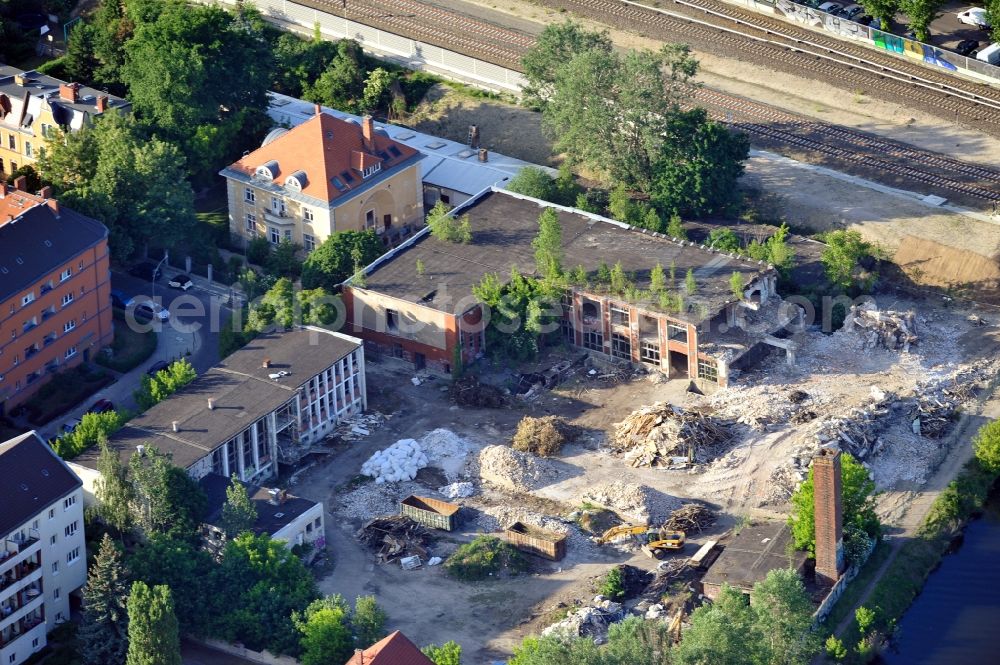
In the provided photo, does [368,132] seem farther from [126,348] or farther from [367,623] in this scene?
[367,623]

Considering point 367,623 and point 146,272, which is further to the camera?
point 146,272

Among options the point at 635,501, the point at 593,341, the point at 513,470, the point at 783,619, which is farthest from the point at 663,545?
the point at 593,341

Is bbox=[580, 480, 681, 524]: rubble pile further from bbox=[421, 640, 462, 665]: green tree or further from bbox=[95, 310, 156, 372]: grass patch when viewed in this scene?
bbox=[95, 310, 156, 372]: grass patch

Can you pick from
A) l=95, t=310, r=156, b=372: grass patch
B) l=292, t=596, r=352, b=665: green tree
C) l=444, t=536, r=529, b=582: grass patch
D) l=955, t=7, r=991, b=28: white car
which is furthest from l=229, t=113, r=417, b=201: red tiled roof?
l=955, t=7, r=991, b=28: white car

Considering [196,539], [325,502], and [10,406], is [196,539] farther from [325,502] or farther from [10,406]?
[10,406]

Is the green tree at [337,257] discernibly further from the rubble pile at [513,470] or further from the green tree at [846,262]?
the green tree at [846,262]

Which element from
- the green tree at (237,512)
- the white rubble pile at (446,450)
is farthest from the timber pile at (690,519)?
the green tree at (237,512)

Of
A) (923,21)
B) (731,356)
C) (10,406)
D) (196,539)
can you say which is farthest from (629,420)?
(923,21)
